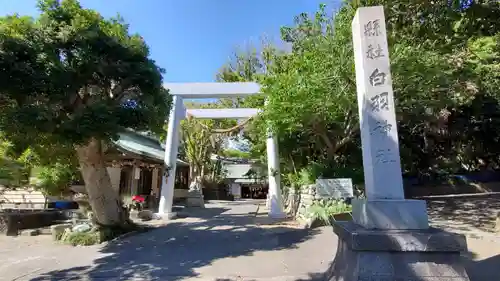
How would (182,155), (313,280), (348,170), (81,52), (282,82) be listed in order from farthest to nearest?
1. (182,155)
2. (348,170)
3. (282,82)
4. (81,52)
5. (313,280)

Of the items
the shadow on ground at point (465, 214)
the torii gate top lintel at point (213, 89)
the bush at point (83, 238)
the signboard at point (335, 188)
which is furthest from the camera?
the torii gate top lintel at point (213, 89)

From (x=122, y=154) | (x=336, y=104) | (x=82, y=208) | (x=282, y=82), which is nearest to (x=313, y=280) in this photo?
(x=336, y=104)

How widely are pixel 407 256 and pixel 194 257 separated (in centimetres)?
431

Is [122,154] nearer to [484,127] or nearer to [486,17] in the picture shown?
[486,17]

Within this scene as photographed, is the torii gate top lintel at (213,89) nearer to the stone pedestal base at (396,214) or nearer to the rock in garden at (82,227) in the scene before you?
the rock in garden at (82,227)

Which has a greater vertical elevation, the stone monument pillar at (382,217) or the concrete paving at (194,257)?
the stone monument pillar at (382,217)

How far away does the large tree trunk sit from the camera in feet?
27.6

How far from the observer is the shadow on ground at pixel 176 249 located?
5.48 meters

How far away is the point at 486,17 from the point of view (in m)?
5.79

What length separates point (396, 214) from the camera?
12.7 ft

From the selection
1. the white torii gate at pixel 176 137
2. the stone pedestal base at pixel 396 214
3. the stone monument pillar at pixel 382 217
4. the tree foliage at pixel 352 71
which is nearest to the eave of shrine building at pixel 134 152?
the white torii gate at pixel 176 137

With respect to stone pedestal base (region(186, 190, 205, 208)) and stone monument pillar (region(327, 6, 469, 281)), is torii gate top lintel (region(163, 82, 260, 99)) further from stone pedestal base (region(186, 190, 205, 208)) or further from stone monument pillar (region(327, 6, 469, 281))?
stone monument pillar (region(327, 6, 469, 281))

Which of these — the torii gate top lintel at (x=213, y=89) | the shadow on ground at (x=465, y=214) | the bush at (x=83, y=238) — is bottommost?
the bush at (x=83, y=238)

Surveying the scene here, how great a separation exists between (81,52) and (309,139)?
878cm
